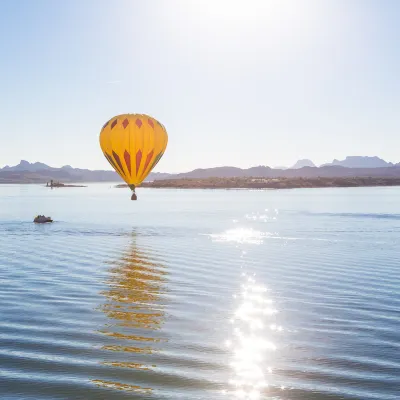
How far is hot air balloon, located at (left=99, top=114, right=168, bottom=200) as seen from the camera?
1657 inches

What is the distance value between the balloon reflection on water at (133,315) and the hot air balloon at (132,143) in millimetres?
15759

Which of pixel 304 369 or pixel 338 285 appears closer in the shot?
pixel 304 369

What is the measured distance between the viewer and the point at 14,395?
10.4 m

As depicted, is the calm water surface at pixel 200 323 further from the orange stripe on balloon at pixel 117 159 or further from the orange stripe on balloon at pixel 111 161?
the orange stripe on balloon at pixel 111 161

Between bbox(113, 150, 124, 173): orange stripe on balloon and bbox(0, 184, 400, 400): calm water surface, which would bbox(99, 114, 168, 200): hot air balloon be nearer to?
bbox(113, 150, 124, 173): orange stripe on balloon

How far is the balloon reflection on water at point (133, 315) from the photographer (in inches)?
497

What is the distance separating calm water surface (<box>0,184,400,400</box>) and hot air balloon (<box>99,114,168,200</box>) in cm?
1047

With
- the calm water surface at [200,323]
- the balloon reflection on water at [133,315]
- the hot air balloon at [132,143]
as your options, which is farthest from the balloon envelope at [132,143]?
the balloon reflection on water at [133,315]

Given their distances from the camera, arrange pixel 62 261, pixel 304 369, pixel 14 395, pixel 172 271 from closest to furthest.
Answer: pixel 14 395, pixel 304 369, pixel 172 271, pixel 62 261

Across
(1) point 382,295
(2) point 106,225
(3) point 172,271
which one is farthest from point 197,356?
(2) point 106,225

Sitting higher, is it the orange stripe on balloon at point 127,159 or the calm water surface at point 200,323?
the orange stripe on balloon at point 127,159

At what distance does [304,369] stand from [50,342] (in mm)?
6598

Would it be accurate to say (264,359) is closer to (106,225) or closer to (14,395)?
(14,395)

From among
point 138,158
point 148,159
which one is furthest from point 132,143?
point 148,159
